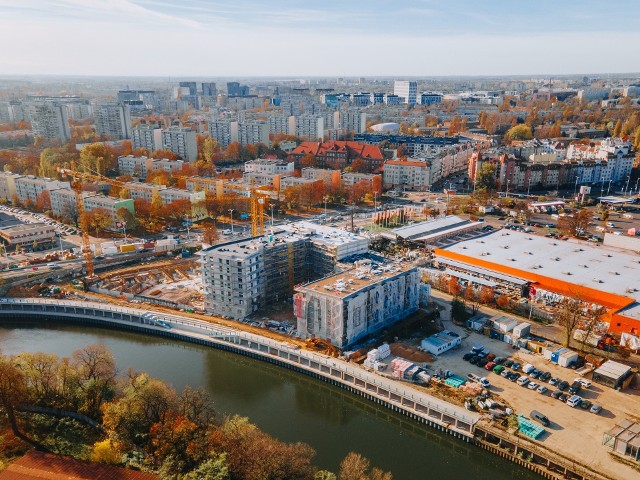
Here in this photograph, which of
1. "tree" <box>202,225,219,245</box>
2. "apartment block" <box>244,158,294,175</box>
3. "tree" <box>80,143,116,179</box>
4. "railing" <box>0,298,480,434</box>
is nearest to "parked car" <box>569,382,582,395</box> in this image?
"railing" <box>0,298,480,434</box>

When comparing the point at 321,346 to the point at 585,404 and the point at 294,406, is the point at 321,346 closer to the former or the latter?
the point at 294,406

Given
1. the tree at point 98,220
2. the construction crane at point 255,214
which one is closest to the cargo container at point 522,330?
the construction crane at point 255,214

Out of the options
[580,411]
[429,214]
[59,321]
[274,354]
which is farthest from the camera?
[429,214]

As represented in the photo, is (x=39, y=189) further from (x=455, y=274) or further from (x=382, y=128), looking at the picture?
(x=382, y=128)

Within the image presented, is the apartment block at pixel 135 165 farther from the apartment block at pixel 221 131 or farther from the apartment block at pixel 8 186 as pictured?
the apartment block at pixel 221 131

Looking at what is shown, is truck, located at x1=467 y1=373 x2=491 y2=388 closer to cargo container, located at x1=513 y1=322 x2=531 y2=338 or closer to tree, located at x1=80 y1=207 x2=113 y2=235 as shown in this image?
cargo container, located at x1=513 y1=322 x2=531 y2=338

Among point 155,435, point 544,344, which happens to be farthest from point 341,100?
point 155,435
